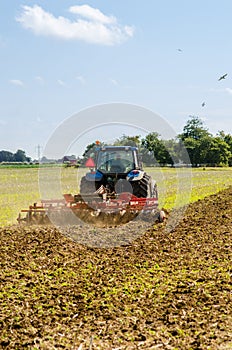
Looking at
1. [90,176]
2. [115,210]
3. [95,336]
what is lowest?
[95,336]

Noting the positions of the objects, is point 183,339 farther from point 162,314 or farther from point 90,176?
point 90,176

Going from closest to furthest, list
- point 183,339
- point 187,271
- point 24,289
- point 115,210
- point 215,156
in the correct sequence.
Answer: point 183,339 < point 24,289 < point 187,271 < point 115,210 < point 215,156

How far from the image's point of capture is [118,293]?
6.43 metres

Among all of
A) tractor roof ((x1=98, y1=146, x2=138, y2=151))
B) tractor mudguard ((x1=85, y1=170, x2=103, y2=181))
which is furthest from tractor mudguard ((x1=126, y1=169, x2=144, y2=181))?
tractor mudguard ((x1=85, y1=170, x2=103, y2=181))

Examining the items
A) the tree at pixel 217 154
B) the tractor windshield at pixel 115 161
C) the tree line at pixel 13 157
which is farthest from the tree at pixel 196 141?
the tractor windshield at pixel 115 161

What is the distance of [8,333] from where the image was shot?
5086mm

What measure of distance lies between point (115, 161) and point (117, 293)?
7.38 metres

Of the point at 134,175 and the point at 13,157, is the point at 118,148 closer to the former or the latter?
the point at 134,175

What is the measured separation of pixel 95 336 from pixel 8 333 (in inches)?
36.1

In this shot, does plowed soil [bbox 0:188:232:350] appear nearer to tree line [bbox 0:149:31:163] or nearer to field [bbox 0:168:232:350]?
field [bbox 0:168:232:350]

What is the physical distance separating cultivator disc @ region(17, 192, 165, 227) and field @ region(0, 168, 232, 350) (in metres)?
1.27

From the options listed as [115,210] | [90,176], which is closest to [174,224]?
[115,210]

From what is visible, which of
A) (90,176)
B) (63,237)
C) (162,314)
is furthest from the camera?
(90,176)

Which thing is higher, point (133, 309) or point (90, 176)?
point (90, 176)
